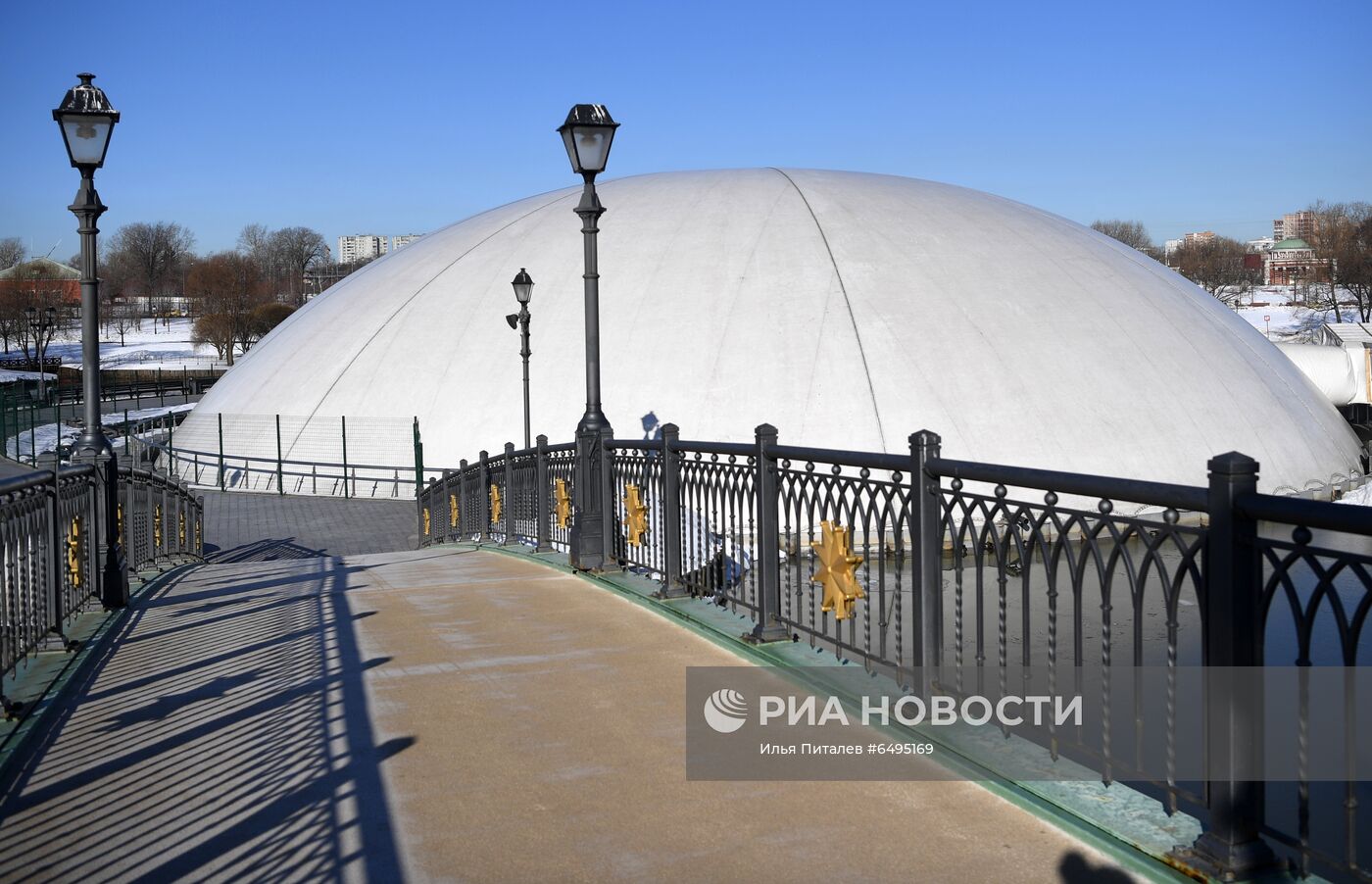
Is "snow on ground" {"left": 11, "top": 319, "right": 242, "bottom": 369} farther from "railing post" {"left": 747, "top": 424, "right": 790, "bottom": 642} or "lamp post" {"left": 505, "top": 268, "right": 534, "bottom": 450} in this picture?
"railing post" {"left": 747, "top": 424, "right": 790, "bottom": 642}

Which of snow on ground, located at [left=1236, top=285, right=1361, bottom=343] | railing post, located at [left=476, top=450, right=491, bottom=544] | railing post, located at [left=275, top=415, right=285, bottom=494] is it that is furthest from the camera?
snow on ground, located at [left=1236, top=285, right=1361, bottom=343]

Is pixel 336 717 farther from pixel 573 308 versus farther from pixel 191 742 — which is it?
pixel 573 308

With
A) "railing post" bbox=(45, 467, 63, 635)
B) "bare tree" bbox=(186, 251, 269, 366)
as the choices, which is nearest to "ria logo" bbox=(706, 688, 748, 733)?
"railing post" bbox=(45, 467, 63, 635)

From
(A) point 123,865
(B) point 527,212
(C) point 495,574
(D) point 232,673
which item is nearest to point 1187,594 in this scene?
(C) point 495,574

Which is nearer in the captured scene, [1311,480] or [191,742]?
[191,742]

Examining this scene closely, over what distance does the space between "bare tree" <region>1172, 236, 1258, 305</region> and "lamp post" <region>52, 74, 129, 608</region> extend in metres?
128

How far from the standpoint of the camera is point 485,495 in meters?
17.5

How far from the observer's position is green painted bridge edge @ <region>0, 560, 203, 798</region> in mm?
5586

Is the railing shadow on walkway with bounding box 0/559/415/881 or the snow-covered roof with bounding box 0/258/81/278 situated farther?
the snow-covered roof with bounding box 0/258/81/278

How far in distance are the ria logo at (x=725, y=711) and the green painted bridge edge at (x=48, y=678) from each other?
320 cm

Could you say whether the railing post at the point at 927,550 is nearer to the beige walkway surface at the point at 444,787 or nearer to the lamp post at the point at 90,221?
the beige walkway surface at the point at 444,787

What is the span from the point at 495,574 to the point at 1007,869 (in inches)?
321

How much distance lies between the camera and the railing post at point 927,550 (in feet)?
18.4

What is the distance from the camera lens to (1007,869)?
13.2ft
